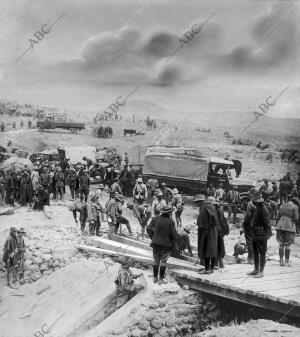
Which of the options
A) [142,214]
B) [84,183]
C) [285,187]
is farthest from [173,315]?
[84,183]

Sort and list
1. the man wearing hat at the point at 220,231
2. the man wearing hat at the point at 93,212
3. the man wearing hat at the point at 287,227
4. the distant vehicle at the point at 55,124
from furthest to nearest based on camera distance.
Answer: the distant vehicle at the point at 55,124 < the man wearing hat at the point at 93,212 < the man wearing hat at the point at 287,227 < the man wearing hat at the point at 220,231

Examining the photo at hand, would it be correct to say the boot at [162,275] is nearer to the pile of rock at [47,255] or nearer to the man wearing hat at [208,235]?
the man wearing hat at [208,235]

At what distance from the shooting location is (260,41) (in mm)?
10297

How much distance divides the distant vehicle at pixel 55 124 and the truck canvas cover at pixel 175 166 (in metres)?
2.87

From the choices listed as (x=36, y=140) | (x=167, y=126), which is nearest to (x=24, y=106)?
(x=36, y=140)

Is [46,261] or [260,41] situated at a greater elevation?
[260,41]

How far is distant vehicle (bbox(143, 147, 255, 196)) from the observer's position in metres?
15.0

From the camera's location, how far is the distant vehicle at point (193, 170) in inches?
590

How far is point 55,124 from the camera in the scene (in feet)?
55.3

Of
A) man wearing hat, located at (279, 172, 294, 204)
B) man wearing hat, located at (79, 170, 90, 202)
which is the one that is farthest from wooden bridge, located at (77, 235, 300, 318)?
man wearing hat, located at (79, 170, 90, 202)

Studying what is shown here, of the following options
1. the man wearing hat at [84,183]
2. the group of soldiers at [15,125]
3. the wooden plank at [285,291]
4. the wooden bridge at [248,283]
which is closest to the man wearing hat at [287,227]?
the wooden bridge at [248,283]

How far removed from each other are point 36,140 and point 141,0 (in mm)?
7716

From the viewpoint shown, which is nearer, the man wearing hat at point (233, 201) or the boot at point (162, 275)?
the boot at point (162, 275)

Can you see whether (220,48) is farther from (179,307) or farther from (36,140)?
(36,140)
